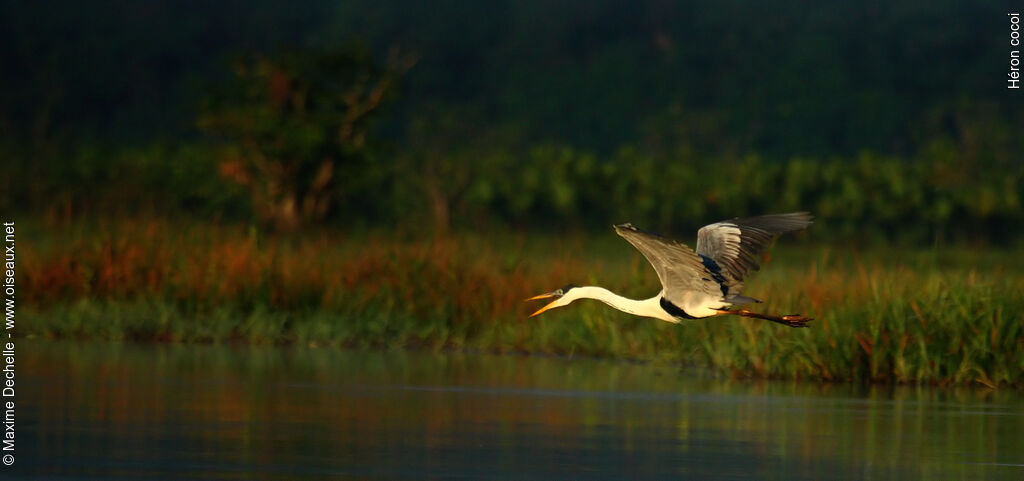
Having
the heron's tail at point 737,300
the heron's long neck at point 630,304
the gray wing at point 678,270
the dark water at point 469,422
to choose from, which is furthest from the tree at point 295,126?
the heron's tail at point 737,300

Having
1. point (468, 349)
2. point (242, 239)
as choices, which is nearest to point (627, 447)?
point (468, 349)

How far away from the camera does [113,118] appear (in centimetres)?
8662

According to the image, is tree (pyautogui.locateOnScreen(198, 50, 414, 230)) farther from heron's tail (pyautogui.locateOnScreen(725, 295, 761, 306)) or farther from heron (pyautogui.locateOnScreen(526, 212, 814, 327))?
heron's tail (pyautogui.locateOnScreen(725, 295, 761, 306))

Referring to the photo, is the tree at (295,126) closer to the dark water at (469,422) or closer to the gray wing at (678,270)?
the dark water at (469,422)

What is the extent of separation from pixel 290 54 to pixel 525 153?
3464 centimetres

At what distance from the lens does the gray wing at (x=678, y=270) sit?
34.7ft

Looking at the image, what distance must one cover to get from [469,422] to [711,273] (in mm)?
1850

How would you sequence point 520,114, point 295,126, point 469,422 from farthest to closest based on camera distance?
point 520,114 < point 295,126 < point 469,422

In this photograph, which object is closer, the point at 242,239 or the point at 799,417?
the point at 799,417

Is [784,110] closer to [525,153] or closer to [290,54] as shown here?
[525,153]

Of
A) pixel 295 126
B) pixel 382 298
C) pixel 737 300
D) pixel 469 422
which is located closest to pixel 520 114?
pixel 295 126

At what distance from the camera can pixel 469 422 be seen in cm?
1166

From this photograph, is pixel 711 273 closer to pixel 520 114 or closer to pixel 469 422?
pixel 469 422

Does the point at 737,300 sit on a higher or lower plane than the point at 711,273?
lower
